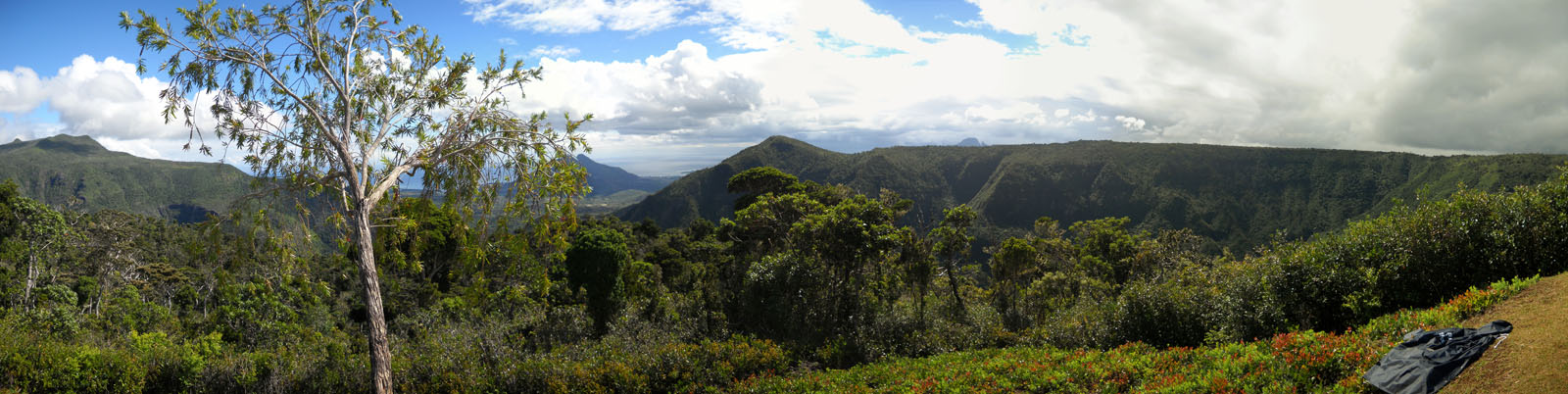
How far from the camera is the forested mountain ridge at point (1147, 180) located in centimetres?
9569

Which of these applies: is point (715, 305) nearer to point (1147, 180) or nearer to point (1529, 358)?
point (1529, 358)

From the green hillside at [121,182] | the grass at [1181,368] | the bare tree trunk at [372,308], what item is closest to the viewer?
the grass at [1181,368]

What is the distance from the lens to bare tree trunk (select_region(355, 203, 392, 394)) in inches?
266

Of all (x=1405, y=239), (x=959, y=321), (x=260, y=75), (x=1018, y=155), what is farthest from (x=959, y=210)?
(x=1018, y=155)

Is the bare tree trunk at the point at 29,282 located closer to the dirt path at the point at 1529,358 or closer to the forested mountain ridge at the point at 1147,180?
the dirt path at the point at 1529,358

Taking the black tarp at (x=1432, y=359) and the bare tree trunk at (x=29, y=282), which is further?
the bare tree trunk at (x=29, y=282)

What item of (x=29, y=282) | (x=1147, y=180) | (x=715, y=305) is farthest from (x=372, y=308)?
(x=1147, y=180)

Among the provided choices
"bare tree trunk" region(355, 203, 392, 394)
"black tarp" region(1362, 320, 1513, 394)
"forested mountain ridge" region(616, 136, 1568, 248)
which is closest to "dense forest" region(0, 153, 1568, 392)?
"bare tree trunk" region(355, 203, 392, 394)

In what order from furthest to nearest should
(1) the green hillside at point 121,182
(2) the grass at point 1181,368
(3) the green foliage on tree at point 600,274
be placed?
1. (1) the green hillside at point 121,182
2. (3) the green foliage on tree at point 600,274
3. (2) the grass at point 1181,368

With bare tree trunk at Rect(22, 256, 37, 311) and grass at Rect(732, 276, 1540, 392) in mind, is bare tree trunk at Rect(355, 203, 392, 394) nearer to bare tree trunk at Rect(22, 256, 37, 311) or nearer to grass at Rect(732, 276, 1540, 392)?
grass at Rect(732, 276, 1540, 392)

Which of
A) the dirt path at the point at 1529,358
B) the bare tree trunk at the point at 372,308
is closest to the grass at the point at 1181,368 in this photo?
the dirt path at the point at 1529,358

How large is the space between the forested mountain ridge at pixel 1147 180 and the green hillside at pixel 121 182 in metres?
119

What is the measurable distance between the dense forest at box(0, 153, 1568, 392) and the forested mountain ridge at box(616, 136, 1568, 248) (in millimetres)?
66798

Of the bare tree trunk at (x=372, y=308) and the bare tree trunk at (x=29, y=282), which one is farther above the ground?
the bare tree trunk at (x=372, y=308)
